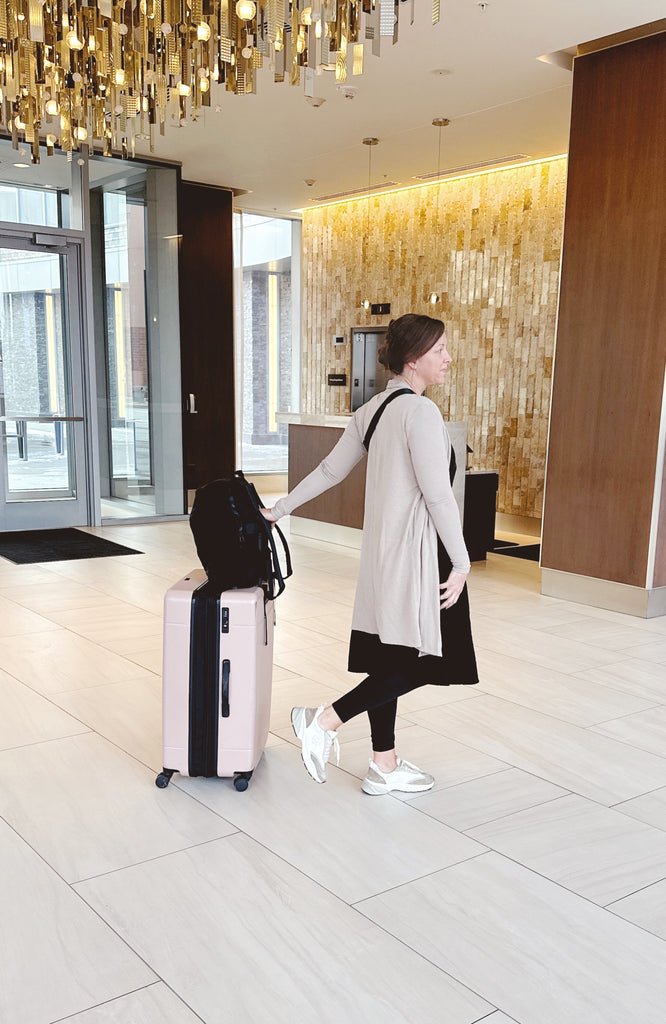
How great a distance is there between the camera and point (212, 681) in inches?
118

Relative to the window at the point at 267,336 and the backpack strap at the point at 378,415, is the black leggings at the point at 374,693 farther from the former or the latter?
the window at the point at 267,336

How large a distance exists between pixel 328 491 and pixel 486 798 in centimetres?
512

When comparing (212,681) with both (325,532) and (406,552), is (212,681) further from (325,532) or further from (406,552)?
(325,532)

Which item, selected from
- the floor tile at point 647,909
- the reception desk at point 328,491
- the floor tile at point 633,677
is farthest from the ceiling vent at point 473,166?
the floor tile at point 647,909

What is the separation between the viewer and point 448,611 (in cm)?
287

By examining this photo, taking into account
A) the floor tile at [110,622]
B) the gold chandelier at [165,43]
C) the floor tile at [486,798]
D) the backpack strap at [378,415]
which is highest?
the gold chandelier at [165,43]

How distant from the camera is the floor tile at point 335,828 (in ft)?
8.42

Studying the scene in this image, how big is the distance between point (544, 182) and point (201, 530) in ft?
23.4

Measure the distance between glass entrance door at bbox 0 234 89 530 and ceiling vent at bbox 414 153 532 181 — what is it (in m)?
3.83

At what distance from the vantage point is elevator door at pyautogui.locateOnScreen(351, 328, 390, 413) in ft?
35.4

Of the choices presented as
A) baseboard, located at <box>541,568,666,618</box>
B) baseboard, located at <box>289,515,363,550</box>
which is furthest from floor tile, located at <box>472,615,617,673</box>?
baseboard, located at <box>289,515,363,550</box>

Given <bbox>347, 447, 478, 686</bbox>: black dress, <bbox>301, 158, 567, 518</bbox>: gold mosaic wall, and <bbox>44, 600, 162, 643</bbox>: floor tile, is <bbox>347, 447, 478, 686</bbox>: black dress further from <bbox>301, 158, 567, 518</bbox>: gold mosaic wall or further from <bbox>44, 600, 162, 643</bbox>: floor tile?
<bbox>301, 158, 567, 518</bbox>: gold mosaic wall

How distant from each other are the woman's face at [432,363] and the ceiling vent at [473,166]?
257 inches

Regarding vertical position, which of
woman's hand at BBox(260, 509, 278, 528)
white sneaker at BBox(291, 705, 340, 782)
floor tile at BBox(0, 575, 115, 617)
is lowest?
floor tile at BBox(0, 575, 115, 617)
